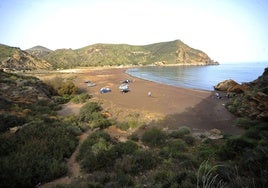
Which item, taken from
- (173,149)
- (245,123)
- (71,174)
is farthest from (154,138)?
(245,123)

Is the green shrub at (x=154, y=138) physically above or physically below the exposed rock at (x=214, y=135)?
above

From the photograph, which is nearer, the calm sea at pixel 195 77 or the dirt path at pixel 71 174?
the dirt path at pixel 71 174

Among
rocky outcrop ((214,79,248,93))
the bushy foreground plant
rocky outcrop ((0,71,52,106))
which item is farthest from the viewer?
rocky outcrop ((214,79,248,93))

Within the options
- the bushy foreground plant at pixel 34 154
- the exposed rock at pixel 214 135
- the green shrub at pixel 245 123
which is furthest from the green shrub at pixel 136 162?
the green shrub at pixel 245 123

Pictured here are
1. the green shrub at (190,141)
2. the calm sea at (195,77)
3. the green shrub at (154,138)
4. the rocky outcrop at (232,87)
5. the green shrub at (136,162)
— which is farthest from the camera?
the calm sea at (195,77)

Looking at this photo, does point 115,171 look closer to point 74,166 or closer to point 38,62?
point 74,166

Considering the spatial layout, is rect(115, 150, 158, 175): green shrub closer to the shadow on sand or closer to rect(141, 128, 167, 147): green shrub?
rect(141, 128, 167, 147): green shrub

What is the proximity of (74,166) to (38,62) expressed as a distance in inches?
5446

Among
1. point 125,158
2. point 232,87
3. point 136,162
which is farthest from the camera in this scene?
point 232,87

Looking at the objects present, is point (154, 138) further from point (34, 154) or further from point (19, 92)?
point (19, 92)

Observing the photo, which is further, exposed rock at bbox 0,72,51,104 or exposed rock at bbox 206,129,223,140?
exposed rock at bbox 0,72,51,104

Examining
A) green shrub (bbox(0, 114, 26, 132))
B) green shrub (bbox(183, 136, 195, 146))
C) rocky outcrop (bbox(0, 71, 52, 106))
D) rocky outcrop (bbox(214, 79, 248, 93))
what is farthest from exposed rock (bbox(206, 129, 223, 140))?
rocky outcrop (bbox(214, 79, 248, 93))

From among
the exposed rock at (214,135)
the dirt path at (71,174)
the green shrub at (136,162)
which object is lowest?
the exposed rock at (214,135)

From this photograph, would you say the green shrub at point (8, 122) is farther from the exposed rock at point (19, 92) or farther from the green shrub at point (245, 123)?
the green shrub at point (245, 123)
